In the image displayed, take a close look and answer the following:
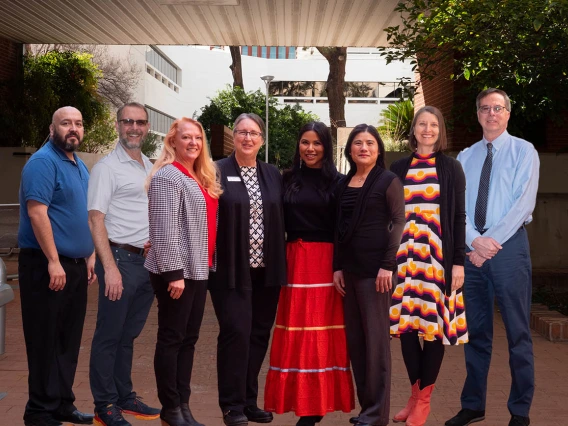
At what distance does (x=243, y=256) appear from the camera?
5.08 meters

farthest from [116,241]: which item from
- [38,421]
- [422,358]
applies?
[422,358]

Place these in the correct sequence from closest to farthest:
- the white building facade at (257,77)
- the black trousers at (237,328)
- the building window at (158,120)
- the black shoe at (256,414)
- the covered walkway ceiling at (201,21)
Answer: the black trousers at (237,328), the black shoe at (256,414), the covered walkway ceiling at (201,21), the building window at (158,120), the white building facade at (257,77)

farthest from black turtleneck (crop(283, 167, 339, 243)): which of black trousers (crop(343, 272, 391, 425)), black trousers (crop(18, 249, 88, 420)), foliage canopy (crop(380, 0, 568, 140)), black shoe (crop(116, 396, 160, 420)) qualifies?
foliage canopy (crop(380, 0, 568, 140))

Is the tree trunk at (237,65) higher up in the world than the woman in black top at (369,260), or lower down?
higher up

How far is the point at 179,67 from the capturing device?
6856cm

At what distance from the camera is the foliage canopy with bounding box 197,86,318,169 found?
41.6m

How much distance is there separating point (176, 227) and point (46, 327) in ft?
3.35

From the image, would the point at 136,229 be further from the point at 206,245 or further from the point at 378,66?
the point at 378,66

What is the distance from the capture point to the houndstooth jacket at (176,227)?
15.5 feet

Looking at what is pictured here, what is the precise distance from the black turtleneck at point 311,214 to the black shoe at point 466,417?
1342 mm

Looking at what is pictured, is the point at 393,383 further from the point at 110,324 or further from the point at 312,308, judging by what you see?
the point at 110,324

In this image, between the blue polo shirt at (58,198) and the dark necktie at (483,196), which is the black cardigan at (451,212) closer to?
the dark necktie at (483,196)

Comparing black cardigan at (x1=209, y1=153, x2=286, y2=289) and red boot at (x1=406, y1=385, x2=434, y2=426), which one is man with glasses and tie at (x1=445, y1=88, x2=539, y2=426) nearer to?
red boot at (x1=406, y1=385, x2=434, y2=426)

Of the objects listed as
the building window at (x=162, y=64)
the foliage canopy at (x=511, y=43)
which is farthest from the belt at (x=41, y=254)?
the building window at (x=162, y=64)
